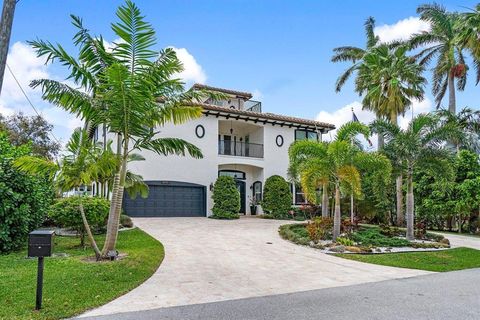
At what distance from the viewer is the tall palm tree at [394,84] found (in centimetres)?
2084

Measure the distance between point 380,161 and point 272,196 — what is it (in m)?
10.2

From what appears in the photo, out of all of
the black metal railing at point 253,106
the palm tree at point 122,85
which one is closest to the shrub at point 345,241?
the palm tree at point 122,85

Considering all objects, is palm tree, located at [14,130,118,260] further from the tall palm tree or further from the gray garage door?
the tall palm tree

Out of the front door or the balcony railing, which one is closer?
the balcony railing

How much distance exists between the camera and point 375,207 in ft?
73.0

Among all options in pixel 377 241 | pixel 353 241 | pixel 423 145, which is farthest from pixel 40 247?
pixel 423 145

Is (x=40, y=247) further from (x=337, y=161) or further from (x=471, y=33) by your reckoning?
(x=471, y=33)

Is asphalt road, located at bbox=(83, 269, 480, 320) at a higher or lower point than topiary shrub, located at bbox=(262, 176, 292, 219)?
lower

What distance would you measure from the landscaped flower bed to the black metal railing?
1335cm

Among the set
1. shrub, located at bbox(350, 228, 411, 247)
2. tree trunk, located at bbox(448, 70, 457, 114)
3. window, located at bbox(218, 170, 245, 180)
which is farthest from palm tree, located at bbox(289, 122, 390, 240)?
tree trunk, located at bbox(448, 70, 457, 114)

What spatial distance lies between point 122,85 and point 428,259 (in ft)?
31.6

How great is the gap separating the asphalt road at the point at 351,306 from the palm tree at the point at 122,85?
171 inches

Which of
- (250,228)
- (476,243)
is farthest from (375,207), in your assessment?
(250,228)

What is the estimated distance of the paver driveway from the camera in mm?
6156
